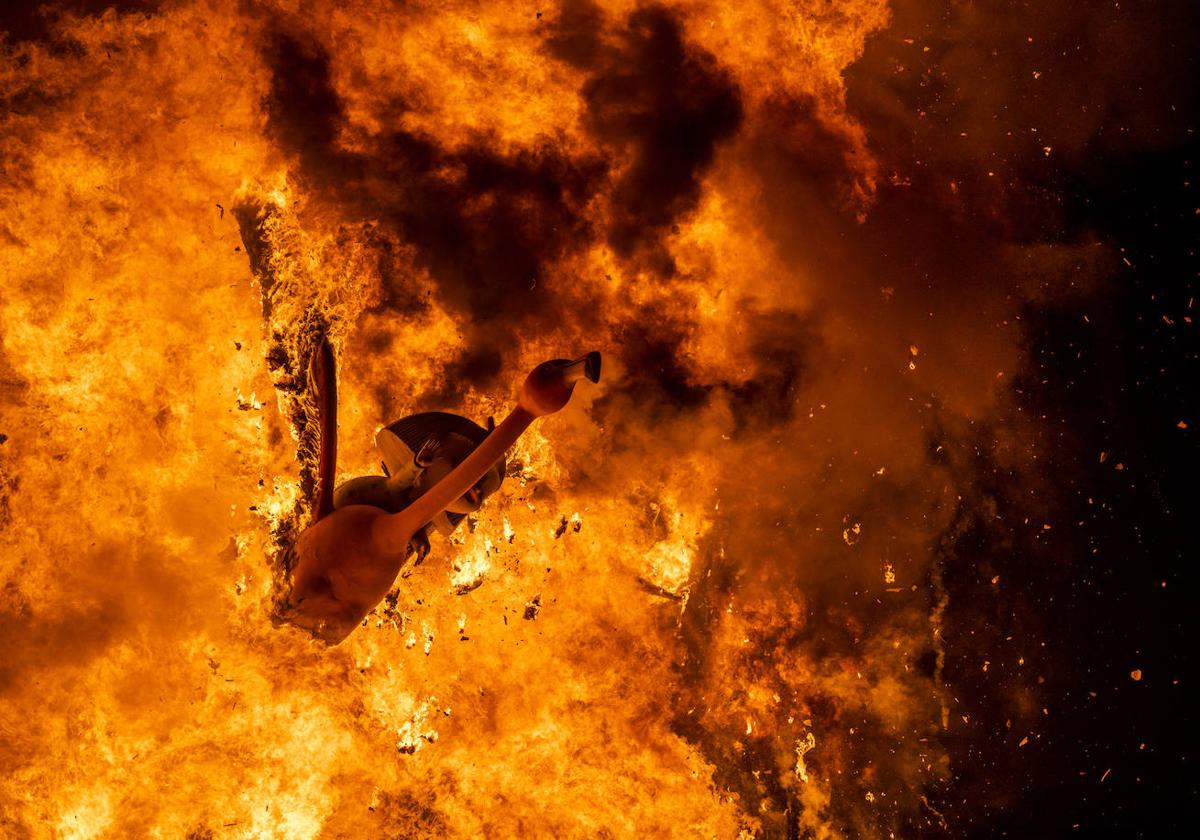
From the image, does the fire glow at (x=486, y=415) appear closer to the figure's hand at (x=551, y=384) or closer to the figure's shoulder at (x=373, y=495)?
the figure's shoulder at (x=373, y=495)

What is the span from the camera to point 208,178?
3.32 m

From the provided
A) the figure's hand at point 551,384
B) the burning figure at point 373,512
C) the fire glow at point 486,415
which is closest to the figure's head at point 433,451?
the burning figure at point 373,512

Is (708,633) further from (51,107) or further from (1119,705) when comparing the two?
(51,107)

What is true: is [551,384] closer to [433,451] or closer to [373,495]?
[433,451]

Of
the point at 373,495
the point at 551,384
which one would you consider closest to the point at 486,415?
the point at 373,495

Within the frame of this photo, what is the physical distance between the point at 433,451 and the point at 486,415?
1.24m

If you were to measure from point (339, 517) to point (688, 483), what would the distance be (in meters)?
1.81

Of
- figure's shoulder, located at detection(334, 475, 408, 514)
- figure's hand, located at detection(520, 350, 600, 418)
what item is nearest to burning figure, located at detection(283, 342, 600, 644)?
figure's shoulder, located at detection(334, 475, 408, 514)

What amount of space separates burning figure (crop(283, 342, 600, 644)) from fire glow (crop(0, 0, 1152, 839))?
113 centimetres

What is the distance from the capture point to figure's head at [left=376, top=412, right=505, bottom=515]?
2182 millimetres

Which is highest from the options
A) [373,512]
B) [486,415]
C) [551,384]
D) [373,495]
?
[551,384]

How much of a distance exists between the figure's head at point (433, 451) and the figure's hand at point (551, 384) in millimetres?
571

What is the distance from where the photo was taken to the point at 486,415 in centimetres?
343

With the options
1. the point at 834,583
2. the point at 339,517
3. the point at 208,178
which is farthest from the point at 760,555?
the point at 208,178
